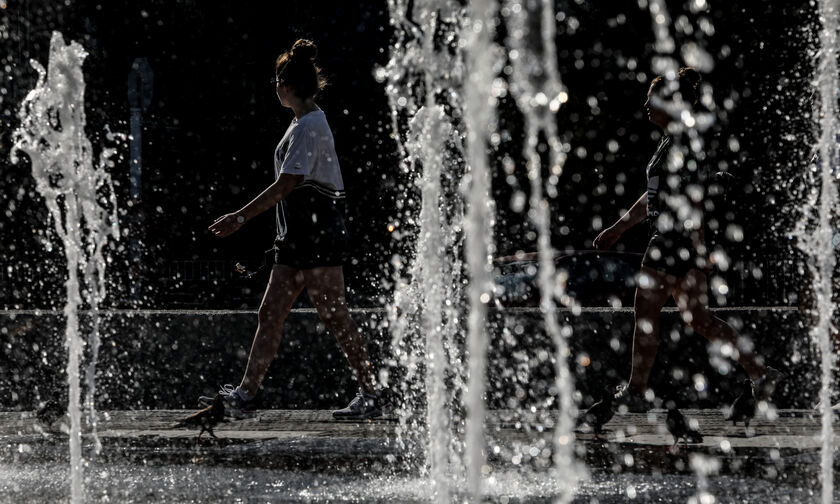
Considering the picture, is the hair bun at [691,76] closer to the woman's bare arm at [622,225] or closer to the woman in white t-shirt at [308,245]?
the woman's bare arm at [622,225]

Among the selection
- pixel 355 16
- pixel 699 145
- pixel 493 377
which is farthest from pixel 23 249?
pixel 699 145

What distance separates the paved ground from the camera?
473 cm

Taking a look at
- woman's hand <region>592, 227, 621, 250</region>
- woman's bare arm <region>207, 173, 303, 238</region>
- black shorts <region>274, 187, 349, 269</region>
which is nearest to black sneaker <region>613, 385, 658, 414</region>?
woman's hand <region>592, 227, 621, 250</region>

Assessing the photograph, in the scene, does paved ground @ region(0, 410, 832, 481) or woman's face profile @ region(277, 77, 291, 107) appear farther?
woman's face profile @ region(277, 77, 291, 107)

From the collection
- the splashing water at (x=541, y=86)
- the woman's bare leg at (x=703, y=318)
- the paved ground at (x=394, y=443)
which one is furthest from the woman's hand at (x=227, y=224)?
the woman's bare leg at (x=703, y=318)

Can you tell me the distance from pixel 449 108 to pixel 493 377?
8.19m

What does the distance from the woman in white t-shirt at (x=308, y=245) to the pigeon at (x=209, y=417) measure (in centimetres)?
15

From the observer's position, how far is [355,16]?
81.5 ft

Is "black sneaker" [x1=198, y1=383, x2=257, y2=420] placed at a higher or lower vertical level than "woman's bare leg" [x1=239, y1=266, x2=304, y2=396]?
lower

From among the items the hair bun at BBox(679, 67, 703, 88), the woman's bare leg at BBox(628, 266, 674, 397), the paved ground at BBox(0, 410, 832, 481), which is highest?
the hair bun at BBox(679, 67, 703, 88)

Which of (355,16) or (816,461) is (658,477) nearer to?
(816,461)

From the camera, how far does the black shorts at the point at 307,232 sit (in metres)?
5.52

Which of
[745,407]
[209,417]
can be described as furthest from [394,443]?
[745,407]

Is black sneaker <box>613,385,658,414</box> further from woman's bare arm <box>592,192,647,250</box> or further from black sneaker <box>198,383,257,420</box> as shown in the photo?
black sneaker <box>198,383,257,420</box>
